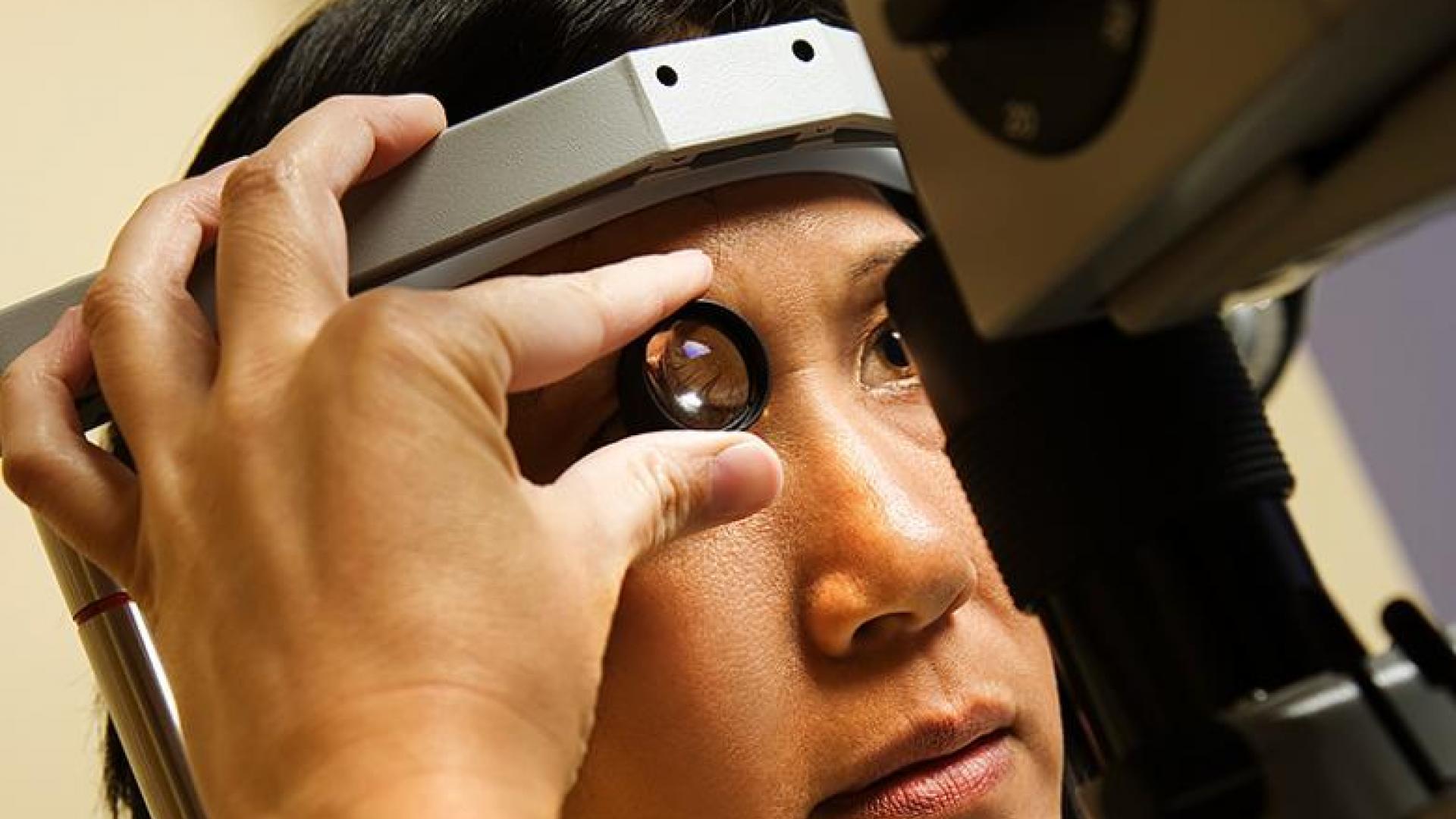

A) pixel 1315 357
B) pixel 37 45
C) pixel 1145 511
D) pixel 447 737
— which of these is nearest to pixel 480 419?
pixel 447 737

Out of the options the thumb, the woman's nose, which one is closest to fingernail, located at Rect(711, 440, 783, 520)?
the thumb

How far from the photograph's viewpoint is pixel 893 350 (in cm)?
80

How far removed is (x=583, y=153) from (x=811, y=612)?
8.5 inches

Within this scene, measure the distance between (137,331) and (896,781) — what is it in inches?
14.4

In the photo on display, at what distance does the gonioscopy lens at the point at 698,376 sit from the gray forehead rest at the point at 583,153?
6 cm

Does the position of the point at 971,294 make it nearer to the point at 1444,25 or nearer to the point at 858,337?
the point at 1444,25

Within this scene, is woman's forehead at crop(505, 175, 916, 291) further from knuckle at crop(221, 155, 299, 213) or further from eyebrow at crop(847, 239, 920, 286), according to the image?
knuckle at crop(221, 155, 299, 213)

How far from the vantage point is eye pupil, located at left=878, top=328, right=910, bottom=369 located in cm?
80

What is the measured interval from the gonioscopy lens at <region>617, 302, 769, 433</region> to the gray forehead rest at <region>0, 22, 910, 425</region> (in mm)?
63

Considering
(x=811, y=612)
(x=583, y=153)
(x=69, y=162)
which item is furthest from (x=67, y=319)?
(x=69, y=162)

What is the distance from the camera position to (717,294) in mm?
751

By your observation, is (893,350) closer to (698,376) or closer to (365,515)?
(698,376)

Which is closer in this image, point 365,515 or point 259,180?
point 365,515

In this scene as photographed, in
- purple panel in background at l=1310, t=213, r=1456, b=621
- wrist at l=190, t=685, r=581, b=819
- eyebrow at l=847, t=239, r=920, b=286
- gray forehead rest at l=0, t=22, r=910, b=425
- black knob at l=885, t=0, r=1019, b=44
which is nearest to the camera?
black knob at l=885, t=0, r=1019, b=44
